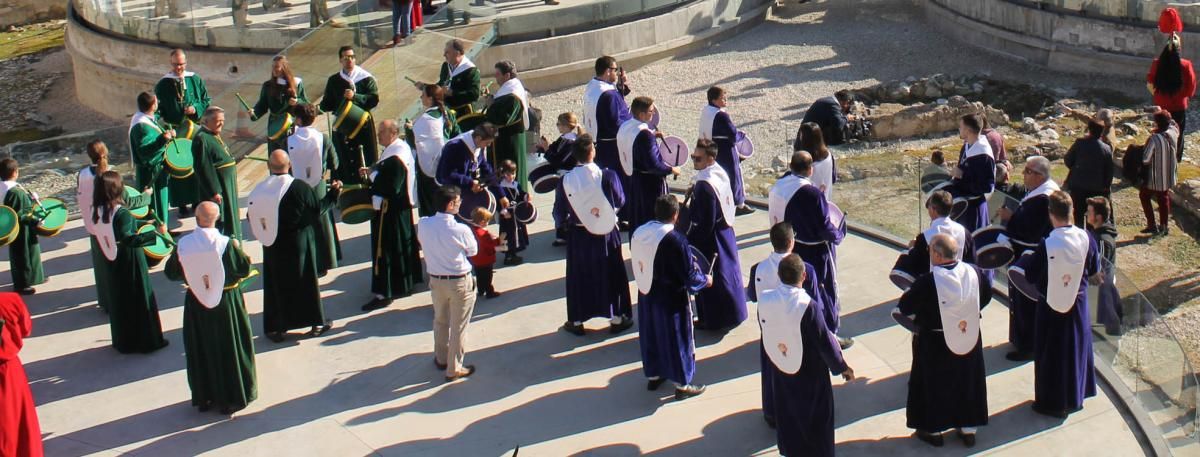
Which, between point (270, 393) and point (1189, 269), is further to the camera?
point (1189, 269)

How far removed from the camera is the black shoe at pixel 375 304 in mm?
11602

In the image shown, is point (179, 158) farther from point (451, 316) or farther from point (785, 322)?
point (785, 322)

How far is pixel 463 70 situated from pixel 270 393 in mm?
4235

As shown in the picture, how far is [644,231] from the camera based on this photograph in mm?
9469

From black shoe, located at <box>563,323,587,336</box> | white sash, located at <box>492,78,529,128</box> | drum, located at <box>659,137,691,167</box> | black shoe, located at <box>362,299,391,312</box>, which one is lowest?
black shoe, located at <box>563,323,587,336</box>

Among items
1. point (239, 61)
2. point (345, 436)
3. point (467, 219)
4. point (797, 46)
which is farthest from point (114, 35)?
point (345, 436)

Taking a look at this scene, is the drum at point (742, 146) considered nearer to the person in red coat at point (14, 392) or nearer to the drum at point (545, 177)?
the drum at point (545, 177)

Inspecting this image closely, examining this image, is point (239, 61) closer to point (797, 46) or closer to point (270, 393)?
point (797, 46)

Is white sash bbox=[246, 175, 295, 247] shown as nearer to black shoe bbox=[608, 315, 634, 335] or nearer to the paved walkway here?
the paved walkway

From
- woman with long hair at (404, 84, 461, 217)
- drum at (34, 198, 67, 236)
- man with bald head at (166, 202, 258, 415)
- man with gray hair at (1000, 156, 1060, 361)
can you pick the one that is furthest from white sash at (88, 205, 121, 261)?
man with gray hair at (1000, 156, 1060, 361)

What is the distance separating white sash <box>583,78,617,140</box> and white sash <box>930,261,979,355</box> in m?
4.30

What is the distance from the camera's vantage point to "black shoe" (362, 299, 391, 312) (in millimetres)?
11602

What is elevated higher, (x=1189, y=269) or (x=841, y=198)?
(x=841, y=198)

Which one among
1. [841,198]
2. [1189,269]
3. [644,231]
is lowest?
[1189,269]
